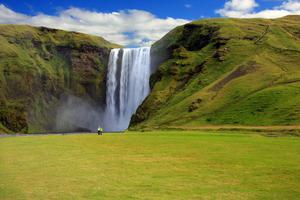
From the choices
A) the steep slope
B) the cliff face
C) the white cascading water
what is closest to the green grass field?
the steep slope

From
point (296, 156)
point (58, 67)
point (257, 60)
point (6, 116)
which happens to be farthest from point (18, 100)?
point (296, 156)

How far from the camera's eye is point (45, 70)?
165750 mm

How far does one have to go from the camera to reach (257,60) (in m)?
114

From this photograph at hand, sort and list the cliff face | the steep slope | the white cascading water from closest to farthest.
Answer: the steep slope → the white cascading water → the cliff face

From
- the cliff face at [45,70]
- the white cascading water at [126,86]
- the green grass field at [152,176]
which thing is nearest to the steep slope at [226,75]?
the white cascading water at [126,86]

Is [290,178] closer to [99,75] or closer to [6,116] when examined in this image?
[6,116]

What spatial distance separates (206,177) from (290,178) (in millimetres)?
4636

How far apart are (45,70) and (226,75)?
81.0 metres

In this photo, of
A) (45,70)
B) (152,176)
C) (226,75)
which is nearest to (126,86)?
(45,70)

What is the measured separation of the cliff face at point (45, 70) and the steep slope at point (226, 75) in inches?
1255

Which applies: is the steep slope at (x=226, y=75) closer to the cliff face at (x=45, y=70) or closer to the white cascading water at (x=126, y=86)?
the white cascading water at (x=126, y=86)

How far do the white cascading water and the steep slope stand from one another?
6.43 m

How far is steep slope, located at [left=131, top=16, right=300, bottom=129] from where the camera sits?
88.3 meters

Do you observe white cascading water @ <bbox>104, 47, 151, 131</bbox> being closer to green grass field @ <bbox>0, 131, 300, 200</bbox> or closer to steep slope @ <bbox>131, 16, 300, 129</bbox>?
steep slope @ <bbox>131, 16, 300, 129</bbox>
